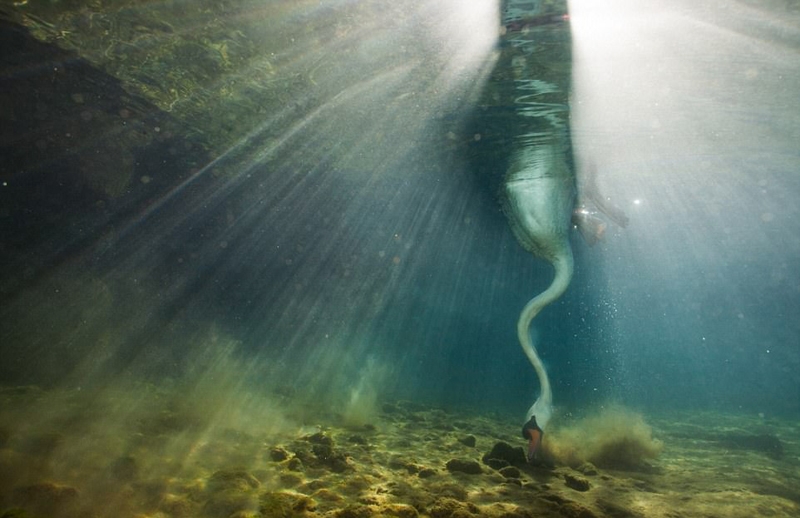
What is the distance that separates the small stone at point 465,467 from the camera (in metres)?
7.13

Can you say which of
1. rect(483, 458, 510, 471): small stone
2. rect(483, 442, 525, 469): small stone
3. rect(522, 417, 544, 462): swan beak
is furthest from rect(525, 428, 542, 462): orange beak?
rect(483, 442, 525, 469): small stone

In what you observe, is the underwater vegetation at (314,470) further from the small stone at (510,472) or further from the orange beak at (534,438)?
the orange beak at (534,438)

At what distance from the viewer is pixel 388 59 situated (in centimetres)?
855

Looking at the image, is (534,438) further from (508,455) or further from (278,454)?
(278,454)

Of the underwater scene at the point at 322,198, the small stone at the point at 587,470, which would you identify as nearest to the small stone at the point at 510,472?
the underwater scene at the point at 322,198

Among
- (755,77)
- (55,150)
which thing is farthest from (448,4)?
(55,150)

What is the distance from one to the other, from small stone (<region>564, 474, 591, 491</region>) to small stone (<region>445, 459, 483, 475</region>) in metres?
1.64

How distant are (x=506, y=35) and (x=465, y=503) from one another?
28.0 ft

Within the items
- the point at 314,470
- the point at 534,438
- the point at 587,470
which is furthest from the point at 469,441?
the point at 314,470

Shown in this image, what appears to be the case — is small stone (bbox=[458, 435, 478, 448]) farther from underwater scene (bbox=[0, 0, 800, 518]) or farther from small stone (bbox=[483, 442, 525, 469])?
small stone (bbox=[483, 442, 525, 469])

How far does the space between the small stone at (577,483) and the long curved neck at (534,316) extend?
4.42 feet

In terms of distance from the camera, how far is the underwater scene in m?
6.48

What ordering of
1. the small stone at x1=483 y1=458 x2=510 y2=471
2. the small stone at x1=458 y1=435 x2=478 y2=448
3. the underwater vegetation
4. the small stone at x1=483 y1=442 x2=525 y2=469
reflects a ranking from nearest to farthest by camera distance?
the underwater vegetation → the small stone at x1=483 y1=458 x2=510 y2=471 → the small stone at x1=483 y1=442 x2=525 y2=469 → the small stone at x1=458 y1=435 x2=478 y2=448

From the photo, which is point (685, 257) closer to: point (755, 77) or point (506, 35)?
point (755, 77)
